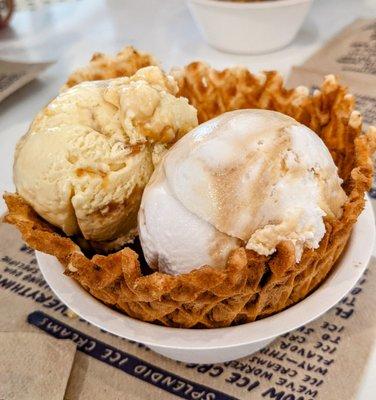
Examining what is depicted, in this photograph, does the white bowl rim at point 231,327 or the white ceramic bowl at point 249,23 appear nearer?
the white bowl rim at point 231,327

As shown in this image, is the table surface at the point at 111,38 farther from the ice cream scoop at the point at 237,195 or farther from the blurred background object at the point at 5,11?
the ice cream scoop at the point at 237,195

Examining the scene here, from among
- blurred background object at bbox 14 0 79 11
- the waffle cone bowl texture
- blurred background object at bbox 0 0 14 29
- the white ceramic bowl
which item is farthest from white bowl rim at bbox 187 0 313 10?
blurred background object at bbox 14 0 79 11

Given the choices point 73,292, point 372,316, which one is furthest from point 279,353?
point 73,292

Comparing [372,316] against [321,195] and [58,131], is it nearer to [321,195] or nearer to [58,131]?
[321,195]

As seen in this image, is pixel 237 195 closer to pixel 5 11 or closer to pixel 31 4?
pixel 5 11

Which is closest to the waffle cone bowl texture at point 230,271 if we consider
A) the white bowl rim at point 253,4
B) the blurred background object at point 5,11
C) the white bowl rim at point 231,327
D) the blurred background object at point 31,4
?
the white bowl rim at point 231,327
